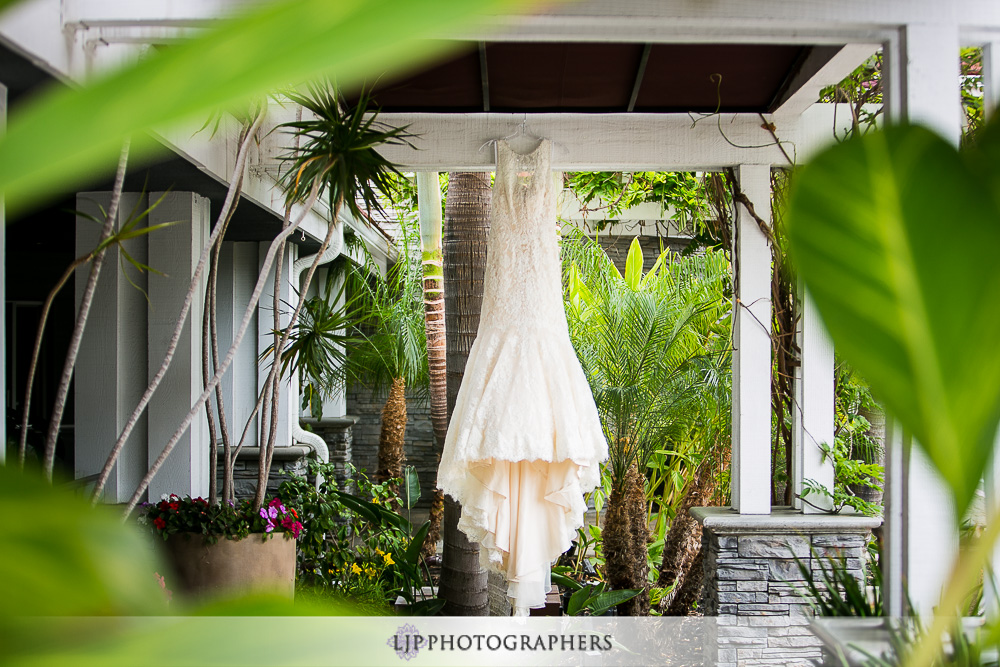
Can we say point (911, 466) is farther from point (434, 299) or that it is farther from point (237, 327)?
point (237, 327)

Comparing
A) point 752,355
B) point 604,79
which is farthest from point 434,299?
point 604,79

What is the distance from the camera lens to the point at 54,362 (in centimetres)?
762

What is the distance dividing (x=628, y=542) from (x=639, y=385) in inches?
37.8

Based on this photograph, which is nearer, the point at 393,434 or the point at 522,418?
the point at 522,418

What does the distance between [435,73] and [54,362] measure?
629 cm

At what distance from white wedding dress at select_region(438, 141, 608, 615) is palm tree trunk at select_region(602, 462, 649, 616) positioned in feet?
5.30

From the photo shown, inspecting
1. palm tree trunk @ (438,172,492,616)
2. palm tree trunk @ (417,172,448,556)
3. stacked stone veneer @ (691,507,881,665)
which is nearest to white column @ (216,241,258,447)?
palm tree trunk @ (417,172,448,556)

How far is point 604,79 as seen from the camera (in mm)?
3160

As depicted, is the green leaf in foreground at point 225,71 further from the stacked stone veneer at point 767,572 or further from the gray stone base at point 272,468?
the gray stone base at point 272,468

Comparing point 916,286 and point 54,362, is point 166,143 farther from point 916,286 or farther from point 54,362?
point 54,362

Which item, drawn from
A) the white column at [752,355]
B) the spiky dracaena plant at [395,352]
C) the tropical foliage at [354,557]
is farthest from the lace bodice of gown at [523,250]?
the spiky dracaena plant at [395,352]

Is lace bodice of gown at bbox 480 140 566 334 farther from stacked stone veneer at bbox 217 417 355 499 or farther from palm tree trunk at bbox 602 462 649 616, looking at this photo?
stacked stone veneer at bbox 217 417 355 499

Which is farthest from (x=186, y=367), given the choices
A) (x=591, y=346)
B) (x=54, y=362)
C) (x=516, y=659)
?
(x=54, y=362)

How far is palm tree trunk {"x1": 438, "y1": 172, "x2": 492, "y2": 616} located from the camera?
3965 mm
